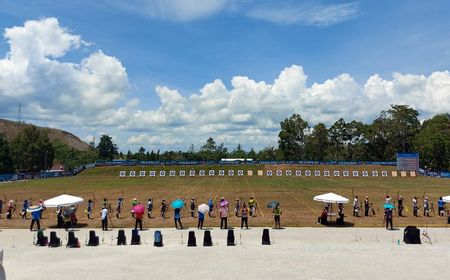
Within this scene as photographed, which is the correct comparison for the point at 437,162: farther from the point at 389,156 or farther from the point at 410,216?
the point at 410,216

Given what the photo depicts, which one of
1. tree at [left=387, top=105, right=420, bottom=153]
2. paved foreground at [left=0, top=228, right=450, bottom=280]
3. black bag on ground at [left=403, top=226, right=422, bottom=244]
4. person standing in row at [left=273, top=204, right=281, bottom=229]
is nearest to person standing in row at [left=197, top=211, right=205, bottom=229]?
paved foreground at [left=0, top=228, right=450, bottom=280]

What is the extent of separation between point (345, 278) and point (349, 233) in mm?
11056

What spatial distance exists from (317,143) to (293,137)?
31.8 feet

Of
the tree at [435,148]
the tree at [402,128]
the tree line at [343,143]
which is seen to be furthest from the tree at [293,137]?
the tree at [435,148]

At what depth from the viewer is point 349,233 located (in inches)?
1061

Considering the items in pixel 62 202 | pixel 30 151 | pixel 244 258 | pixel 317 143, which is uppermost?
pixel 317 143

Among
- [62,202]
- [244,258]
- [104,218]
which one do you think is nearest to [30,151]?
[62,202]

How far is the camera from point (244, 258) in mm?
19906

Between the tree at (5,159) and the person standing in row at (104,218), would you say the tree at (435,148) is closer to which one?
the person standing in row at (104,218)

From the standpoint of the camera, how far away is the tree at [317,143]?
555 ft

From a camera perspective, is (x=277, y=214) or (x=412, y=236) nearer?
(x=412, y=236)

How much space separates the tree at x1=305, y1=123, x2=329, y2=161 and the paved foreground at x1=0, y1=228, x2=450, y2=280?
5681 inches

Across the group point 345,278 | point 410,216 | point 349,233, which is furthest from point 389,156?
point 345,278

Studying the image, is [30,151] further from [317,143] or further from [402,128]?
[402,128]
